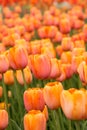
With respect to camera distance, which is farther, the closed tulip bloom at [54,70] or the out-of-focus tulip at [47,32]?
the out-of-focus tulip at [47,32]

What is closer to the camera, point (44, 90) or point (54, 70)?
point (44, 90)

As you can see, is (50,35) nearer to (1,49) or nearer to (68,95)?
(1,49)

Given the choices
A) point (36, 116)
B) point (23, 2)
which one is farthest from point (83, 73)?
point (23, 2)

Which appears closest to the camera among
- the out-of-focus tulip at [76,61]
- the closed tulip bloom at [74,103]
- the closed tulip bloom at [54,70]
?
the closed tulip bloom at [74,103]

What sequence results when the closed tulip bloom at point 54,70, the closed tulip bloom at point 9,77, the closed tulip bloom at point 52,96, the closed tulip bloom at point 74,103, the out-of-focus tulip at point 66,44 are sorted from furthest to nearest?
the out-of-focus tulip at point 66,44 → the closed tulip bloom at point 9,77 → the closed tulip bloom at point 54,70 → the closed tulip bloom at point 52,96 → the closed tulip bloom at point 74,103

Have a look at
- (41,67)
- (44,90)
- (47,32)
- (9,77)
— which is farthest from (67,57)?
(47,32)

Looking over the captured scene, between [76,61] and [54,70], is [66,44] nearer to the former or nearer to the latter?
[76,61]

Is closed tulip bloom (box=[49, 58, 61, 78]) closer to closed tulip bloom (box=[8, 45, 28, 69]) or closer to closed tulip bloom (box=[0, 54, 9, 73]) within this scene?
closed tulip bloom (box=[8, 45, 28, 69])

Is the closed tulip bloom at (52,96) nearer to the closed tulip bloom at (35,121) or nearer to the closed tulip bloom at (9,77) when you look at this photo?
the closed tulip bloom at (35,121)

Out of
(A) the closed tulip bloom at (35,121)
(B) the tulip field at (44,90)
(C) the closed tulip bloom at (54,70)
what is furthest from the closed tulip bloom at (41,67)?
(A) the closed tulip bloom at (35,121)
